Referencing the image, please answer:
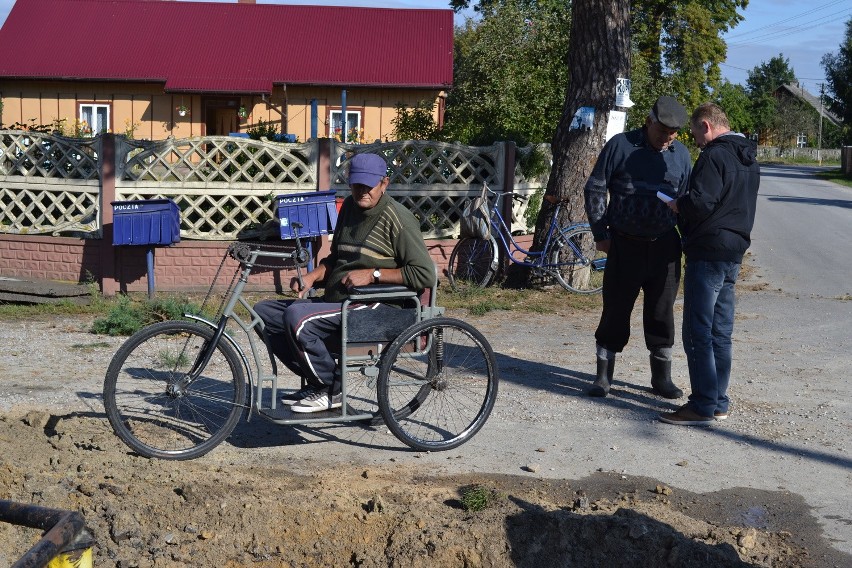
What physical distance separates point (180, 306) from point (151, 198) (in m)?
2.39

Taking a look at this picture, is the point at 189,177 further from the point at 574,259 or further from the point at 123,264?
the point at 574,259

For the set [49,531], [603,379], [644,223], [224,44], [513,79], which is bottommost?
[603,379]

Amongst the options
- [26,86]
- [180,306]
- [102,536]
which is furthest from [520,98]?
[26,86]

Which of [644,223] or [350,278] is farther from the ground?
[644,223]

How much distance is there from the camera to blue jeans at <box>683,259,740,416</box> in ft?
21.2

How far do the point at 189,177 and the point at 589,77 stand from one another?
15.9ft

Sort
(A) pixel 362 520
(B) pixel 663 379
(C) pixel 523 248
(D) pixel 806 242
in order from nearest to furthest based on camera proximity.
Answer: (A) pixel 362 520, (B) pixel 663 379, (C) pixel 523 248, (D) pixel 806 242

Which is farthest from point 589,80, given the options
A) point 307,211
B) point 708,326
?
point 708,326

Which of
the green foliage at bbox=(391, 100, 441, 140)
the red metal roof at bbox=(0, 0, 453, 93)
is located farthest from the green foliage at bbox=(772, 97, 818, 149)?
the green foliage at bbox=(391, 100, 441, 140)

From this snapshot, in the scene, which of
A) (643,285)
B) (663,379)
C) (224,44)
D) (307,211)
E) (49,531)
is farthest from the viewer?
(224,44)

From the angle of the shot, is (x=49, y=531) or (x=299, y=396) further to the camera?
(x=299, y=396)

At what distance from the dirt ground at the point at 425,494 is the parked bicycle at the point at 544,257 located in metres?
4.94

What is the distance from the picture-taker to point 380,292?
5.73m

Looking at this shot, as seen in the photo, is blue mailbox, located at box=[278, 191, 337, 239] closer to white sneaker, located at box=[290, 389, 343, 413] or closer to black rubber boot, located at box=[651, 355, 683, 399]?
black rubber boot, located at box=[651, 355, 683, 399]
